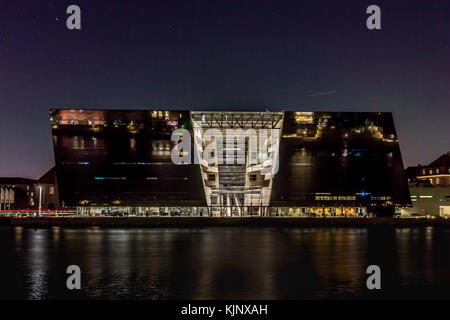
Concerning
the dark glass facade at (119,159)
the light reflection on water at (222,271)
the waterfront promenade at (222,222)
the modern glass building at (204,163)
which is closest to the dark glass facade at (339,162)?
the modern glass building at (204,163)

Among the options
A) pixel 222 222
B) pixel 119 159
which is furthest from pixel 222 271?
pixel 119 159

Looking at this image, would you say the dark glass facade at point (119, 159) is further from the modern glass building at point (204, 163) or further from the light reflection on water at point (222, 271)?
the light reflection on water at point (222, 271)

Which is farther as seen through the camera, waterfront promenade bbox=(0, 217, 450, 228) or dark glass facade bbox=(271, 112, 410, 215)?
dark glass facade bbox=(271, 112, 410, 215)

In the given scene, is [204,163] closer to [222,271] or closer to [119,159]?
[119,159]

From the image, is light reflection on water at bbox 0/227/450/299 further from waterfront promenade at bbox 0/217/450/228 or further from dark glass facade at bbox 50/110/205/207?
dark glass facade at bbox 50/110/205/207

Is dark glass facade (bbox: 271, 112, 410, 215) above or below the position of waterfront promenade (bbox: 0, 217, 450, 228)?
above

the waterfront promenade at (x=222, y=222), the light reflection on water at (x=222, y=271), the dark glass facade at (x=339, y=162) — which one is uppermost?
the dark glass facade at (x=339, y=162)

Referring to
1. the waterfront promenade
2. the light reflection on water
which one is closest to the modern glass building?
the waterfront promenade
